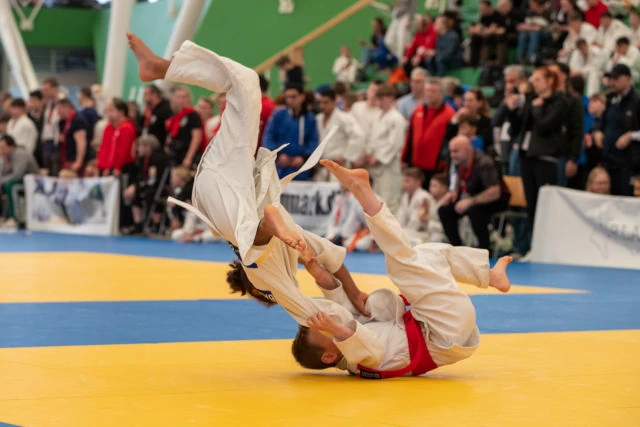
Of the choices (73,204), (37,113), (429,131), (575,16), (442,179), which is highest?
(575,16)

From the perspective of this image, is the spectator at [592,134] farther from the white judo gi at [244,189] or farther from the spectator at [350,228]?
the white judo gi at [244,189]

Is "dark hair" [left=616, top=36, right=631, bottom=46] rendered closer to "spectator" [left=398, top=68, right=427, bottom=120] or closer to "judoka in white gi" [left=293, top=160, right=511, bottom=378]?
"spectator" [left=398, top=68, right=427, bottom=120]

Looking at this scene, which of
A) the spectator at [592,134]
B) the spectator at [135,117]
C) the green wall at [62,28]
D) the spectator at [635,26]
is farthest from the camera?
the green wall at [62,28]

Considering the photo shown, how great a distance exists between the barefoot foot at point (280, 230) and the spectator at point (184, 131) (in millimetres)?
10192

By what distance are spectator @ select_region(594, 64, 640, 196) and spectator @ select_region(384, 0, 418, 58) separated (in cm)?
736

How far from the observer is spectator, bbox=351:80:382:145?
13.8m

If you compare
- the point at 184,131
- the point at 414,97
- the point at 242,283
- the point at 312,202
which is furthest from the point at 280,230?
the point at 184,131

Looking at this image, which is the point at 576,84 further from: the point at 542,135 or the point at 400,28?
the point at 400,28

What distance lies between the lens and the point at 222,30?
23.5m

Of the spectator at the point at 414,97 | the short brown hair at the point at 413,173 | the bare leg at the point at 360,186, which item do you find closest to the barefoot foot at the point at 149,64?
the bare leg at the point at 360,186

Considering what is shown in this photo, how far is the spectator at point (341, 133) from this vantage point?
13688 millimetres

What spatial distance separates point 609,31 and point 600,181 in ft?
12.6

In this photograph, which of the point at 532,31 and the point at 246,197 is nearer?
the point at 246,197

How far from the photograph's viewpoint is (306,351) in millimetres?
4910
